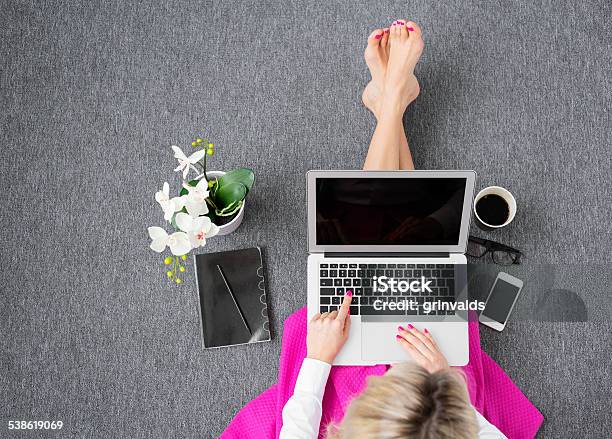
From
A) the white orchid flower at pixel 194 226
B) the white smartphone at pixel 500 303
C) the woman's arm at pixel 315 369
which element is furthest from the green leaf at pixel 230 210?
the white smartphone at pixel 500 303

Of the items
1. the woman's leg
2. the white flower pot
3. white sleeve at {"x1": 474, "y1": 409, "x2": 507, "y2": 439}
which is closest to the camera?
white sleeve at {"x1": 474, "y1": 409, "x2": 507, "y2": 439}

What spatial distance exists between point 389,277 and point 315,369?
246 mm

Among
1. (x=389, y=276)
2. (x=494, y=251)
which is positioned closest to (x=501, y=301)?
(x=494, y=251)

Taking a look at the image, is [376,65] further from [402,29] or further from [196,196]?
[196,196]

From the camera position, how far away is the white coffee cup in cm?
105

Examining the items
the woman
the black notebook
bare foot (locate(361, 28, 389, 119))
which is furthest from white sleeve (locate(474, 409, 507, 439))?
bare foot (locate(361, 28, 389, 119))

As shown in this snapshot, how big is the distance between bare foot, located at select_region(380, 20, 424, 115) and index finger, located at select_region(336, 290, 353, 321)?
18.0 inches

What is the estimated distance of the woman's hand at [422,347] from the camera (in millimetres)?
941

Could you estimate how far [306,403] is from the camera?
92 centimetres

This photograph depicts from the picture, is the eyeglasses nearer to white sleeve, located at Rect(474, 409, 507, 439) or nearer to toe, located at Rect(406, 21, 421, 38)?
white sleeve, located at Rect(474, 409, 507, 439)

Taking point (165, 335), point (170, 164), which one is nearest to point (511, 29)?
point (170, 164)

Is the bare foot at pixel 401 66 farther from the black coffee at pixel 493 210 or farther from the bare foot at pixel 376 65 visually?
the black coffee at pixel 493 210

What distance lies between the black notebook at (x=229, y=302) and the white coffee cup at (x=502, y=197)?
53 cm

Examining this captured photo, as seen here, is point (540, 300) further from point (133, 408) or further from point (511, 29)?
point (133, 408)
